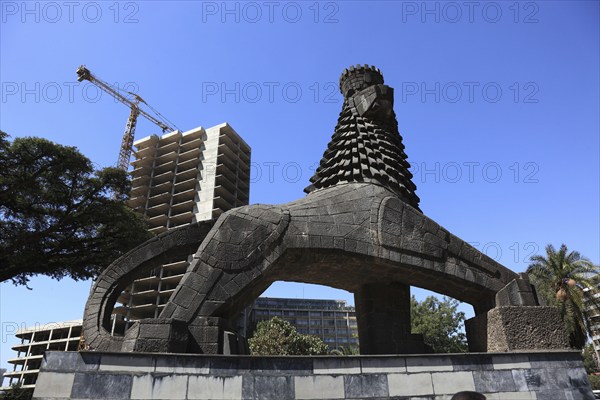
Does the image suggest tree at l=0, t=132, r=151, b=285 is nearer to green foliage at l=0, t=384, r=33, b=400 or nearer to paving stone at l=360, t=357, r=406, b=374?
green foliage at l=0, t=384, r=33, b=400

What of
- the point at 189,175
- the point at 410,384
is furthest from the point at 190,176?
the point at 410,384

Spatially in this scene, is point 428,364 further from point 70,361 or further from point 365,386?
point 70,361

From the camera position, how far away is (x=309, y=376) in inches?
179

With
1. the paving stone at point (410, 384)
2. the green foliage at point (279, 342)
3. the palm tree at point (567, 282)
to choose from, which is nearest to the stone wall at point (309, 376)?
the paving stone at point (410, 384)

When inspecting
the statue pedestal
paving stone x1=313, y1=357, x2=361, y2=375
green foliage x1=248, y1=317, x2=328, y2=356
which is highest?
green foliage x1=248, y1=317, x2=328, y2=356

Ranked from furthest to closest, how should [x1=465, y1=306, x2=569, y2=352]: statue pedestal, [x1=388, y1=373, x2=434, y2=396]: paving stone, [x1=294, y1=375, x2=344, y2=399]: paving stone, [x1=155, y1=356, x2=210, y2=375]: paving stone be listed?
[x1=465, y1=306, x2=569, y2=352]: statue pedestal, [x1=388, y1=373, x2=434, y2=396]: paving stone, [x1=294, y1=375, x2=344, y2=399]: paving stone, [x1=155, y1=356, x2=210, y2=375]: paving stone

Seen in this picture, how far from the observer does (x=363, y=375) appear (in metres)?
4.67

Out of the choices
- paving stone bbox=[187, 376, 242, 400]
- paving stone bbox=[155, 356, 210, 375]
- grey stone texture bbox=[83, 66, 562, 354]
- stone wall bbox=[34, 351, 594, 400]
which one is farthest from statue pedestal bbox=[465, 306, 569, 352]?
paving stone bbox=[155, 356, 210, 375]

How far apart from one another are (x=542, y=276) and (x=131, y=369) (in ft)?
88.5

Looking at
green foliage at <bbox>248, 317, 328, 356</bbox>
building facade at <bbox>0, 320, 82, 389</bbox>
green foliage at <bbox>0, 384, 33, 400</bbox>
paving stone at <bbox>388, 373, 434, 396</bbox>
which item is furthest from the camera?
building facade at <bbox>0, 320, 82, 389</bbox>

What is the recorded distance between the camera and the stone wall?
4.20 metres

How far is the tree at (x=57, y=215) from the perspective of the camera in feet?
56.2

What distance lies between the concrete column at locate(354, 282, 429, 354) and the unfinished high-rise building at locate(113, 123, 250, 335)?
47323 millimetres

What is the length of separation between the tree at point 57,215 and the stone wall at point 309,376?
1604 centimetres
